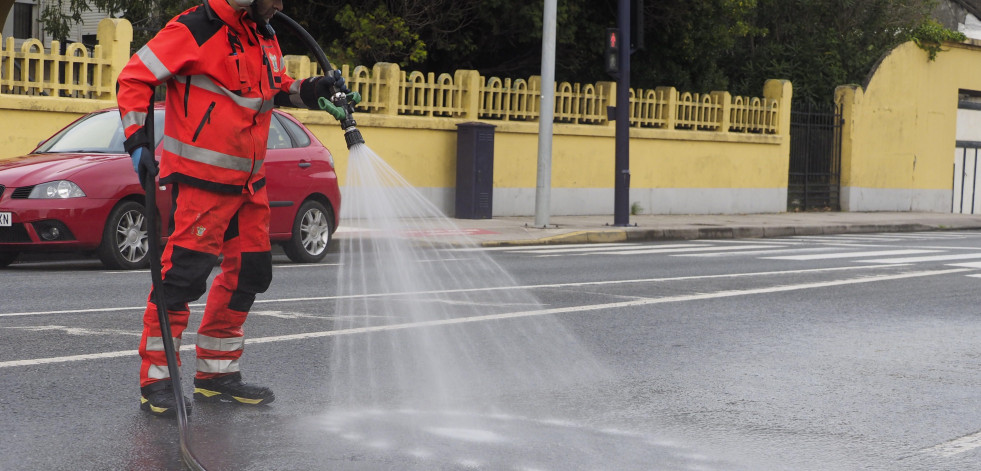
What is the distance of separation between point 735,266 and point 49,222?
685cm

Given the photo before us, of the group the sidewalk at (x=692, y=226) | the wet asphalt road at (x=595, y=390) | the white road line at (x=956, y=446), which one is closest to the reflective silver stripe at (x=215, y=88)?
the wet asphalt road at (x=595, y=390)

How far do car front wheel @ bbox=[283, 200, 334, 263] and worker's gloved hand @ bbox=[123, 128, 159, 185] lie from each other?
743 centimetres

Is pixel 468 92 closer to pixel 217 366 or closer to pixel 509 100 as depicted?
pixel 509 100

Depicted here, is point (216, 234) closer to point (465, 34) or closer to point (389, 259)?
point (389, 259)

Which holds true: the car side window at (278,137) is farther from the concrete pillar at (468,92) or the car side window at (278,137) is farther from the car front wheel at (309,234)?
the concrete pillar at (468,92)

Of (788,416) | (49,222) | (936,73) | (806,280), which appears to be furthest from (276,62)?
(936,73)

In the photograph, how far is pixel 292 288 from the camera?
9.96 m

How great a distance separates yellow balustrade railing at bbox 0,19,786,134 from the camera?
15.1 meters

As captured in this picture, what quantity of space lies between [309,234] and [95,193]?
239 cm

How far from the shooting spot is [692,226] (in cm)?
1980

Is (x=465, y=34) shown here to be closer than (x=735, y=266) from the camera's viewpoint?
No

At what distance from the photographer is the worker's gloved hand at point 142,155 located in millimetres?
4801

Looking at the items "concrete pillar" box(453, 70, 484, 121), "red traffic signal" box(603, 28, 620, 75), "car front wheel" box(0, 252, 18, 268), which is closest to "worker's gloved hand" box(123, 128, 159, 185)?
"car front wheel" box(0, 252, 18, 268)

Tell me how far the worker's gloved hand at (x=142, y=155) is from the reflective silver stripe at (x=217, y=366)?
0.93 metres
